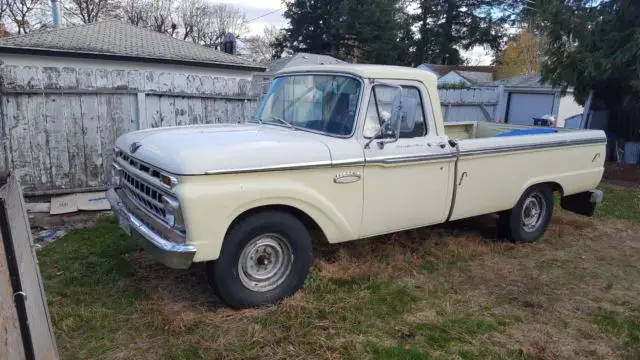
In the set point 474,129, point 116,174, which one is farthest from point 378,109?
point 474,129

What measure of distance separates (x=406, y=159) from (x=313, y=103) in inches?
42.3

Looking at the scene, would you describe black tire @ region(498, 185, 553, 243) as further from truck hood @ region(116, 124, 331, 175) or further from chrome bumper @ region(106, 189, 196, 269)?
chrome bumper @ region(106, 189, 196, 269)

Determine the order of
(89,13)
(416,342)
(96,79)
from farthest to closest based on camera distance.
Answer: (89,13), (96,79), (416,342)

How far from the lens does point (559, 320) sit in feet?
12.9

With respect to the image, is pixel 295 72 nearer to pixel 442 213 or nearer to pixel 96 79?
pixel 442 213

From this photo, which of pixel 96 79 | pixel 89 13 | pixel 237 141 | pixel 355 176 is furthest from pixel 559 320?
pixel 89 13

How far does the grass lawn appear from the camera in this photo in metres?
3.41

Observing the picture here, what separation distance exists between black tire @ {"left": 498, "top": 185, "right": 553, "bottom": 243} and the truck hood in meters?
2.91

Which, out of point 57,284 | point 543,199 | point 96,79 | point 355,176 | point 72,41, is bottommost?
point 57,284

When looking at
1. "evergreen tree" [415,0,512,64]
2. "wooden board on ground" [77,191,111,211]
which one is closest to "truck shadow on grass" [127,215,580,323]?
"wooden board on ground" [77,191,111,211]

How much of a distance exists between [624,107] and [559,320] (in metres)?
11.5

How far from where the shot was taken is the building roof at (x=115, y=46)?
12.6 meters

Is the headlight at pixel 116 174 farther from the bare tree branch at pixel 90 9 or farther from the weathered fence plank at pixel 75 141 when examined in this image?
the bare tree branch at pixel 90 9

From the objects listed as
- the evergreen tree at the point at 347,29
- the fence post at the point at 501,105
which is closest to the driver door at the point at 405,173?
the fence post at the point at 501,105
